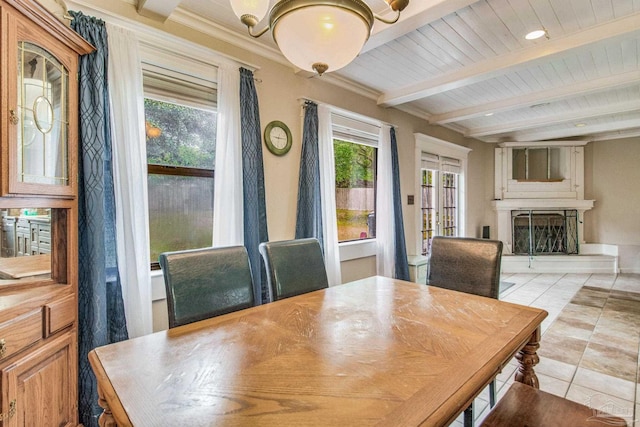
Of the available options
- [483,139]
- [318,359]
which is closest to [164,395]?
[318,359]

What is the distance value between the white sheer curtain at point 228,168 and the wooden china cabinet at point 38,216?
2.74 feet

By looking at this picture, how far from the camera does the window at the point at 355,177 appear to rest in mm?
3508

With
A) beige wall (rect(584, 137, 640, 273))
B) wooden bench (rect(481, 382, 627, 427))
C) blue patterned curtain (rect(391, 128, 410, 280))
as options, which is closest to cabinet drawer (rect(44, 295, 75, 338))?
wooden bench (rect(481, 382, 627, 427))

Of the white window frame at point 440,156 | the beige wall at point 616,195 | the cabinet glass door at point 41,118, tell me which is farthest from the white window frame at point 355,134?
the beige wall at point 616,195

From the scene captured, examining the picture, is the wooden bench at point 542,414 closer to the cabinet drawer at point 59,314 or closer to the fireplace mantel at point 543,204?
the cabinet drawer at point 59,314

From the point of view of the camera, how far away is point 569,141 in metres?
5.96

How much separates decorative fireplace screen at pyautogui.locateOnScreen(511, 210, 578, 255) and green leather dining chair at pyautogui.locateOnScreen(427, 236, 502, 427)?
476cm

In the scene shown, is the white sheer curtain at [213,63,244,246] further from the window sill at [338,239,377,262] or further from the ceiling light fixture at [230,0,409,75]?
the window sill at [338,239,377,262]

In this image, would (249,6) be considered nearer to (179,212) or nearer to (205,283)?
(205,283)

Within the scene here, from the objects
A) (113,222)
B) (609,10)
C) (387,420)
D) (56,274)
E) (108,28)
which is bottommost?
(387,420)

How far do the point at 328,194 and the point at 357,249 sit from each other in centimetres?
82

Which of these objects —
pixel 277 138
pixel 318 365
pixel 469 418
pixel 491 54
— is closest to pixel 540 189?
pixel 491 54

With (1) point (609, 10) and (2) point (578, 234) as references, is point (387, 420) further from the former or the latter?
(2) point (578, 234)

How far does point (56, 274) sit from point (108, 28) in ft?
4.59
